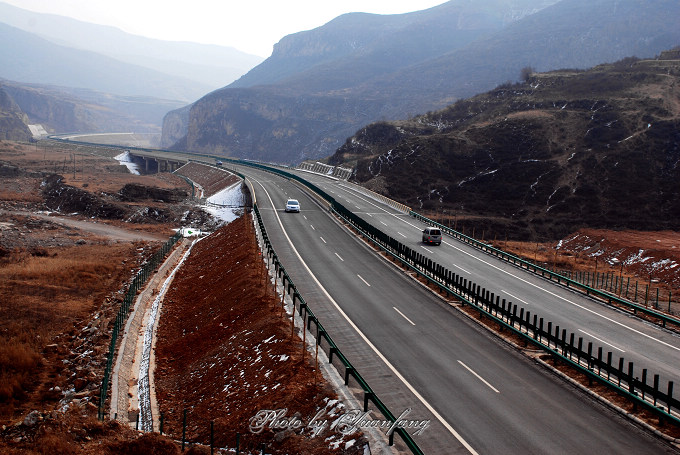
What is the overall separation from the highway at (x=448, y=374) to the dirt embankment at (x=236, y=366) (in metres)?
Result: 2.25

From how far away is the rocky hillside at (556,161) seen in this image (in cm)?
7100

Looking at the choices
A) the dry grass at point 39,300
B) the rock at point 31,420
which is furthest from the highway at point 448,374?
the dry grass at point 39,300

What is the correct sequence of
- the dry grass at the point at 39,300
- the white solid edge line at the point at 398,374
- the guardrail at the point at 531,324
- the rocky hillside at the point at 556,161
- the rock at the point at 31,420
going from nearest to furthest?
the white solid edge line at the point at 398,374
the rock at the point at 31,420
the guardrail at the point at 531,324
the dry grass at the point at 39,300
the rocky hillside at the point at 556,161

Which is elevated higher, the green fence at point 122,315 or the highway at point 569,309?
the highway at point 569,309

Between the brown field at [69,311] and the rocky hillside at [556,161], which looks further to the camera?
the rocky hillside at [556,161]

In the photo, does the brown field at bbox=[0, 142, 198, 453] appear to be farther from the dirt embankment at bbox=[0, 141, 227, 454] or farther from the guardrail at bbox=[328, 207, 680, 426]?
the guardrail at bbox=[328, 207, 680, 426]

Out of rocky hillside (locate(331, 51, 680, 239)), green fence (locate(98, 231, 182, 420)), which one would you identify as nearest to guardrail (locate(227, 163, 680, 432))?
green fence (locate(98, 231, 182, 420))

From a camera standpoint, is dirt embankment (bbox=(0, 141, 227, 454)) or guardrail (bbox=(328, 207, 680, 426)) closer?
dirt embankment (bbox=(0, 141, 227, 454))

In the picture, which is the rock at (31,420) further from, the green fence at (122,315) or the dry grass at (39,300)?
the dry grass at (39,300)

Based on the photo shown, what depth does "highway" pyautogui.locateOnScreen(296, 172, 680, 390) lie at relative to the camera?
20891mm

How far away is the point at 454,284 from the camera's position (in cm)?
2819

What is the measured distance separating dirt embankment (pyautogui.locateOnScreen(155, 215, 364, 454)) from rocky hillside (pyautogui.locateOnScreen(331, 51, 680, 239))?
44.6 metres

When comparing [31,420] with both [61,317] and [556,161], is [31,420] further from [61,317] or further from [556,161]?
[556,161]

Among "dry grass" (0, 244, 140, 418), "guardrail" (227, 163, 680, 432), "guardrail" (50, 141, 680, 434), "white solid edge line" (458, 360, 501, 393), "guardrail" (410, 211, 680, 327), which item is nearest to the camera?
"guardrail" (50, 141, 680, 434)
